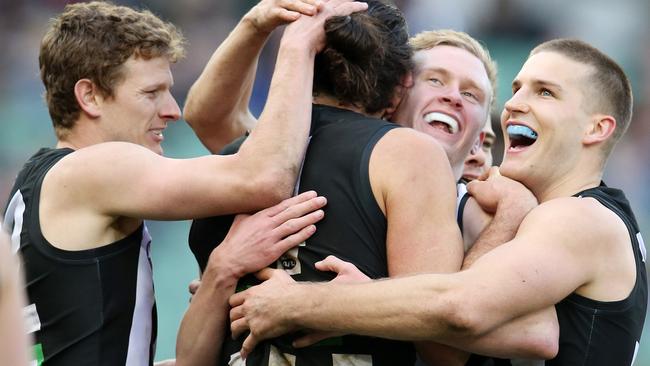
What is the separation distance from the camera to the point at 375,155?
14.0 feet

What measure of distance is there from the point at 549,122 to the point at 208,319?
1740mm

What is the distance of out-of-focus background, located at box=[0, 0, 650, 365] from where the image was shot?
10828mm

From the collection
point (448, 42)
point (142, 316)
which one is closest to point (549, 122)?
point (448, 42)

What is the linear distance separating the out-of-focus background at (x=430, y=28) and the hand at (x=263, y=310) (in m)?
6.12

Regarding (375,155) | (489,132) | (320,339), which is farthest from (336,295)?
(489,132)

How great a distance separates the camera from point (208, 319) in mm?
4547

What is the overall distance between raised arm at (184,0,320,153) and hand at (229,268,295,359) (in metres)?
1.19

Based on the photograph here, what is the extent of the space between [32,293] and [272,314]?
104 centimetres

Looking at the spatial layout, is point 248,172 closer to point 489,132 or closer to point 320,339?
point 320,339

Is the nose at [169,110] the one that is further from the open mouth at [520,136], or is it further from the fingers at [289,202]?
the open mouth at [520,136]

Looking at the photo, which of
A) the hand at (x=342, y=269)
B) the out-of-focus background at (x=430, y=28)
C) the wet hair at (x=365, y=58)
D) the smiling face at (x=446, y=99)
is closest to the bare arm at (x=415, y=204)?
the hand at (x=342, y=269)

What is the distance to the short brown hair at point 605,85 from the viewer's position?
15.6ft

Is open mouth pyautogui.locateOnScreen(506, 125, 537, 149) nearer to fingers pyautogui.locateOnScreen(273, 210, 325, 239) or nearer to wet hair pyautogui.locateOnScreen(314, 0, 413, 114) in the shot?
wet hair pyautogui.locateOnScreen(314, 0, 413, 114)

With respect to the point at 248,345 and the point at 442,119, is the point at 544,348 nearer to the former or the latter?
the point at 248,345
